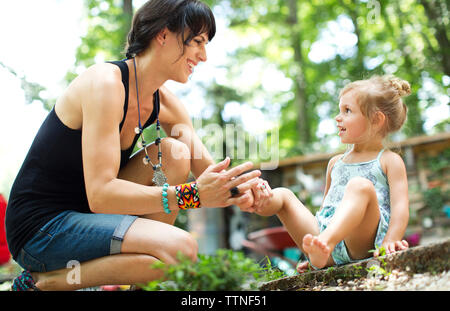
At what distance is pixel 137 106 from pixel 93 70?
297 mm

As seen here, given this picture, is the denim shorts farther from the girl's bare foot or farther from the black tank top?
the girl's bare foot

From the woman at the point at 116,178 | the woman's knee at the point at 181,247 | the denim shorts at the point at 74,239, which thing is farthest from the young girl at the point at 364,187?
the denim shorts at the point at 74,239

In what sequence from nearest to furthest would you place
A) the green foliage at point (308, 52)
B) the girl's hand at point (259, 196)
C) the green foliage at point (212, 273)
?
1. the green foliage at point (212, 273)
2. the girl's hand at point (259, 196)
3. the green foliage at point (308, 52)

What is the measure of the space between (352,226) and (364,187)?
166 mm

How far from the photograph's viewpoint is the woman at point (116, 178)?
4.85ft

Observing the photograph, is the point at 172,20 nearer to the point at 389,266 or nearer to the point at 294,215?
the point at 294,215

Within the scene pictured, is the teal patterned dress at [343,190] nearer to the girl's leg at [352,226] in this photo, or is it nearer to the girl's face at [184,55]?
the girl's leg at [352,226]

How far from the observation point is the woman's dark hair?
1.75 m

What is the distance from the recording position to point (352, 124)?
2.05 metres

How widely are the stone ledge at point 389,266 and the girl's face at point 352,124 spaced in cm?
72

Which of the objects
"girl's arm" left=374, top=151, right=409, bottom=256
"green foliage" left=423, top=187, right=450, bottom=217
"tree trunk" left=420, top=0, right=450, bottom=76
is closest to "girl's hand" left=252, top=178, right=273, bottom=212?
"girl's arm" left=374, top=151, right=409, bottom=256

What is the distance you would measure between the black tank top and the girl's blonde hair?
1.14 meters

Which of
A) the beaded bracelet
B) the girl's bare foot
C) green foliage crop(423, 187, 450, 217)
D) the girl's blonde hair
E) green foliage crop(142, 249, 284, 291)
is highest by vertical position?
the girl's blonde hair

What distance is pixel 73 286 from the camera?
161 cm
